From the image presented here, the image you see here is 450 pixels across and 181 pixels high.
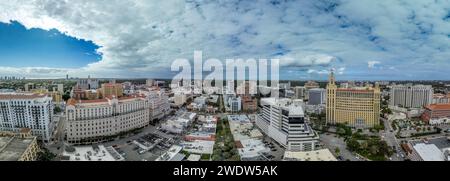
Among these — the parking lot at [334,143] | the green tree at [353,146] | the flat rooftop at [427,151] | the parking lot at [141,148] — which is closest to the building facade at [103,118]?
the parking lot at [141,148]

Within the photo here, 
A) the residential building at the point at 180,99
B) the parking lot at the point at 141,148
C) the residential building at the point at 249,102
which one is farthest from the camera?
the residential building at the point at 249,102

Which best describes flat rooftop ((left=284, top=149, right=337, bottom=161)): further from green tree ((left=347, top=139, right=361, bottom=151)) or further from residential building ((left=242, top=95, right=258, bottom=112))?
residential building ((left=242, top=95, right=258, bottom=112))

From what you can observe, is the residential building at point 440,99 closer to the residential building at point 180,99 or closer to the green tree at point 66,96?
the residential building at point 180,99

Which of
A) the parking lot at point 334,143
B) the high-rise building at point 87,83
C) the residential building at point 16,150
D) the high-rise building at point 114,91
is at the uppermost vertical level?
the high-rise building at point 87,83

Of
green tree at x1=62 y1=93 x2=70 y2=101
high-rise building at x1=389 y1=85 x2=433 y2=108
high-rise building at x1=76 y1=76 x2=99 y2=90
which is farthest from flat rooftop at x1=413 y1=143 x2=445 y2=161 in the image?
high-rise building at x1=389 y1=85 x2=433 y2=108

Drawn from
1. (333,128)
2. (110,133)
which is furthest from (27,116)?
(333,128)
